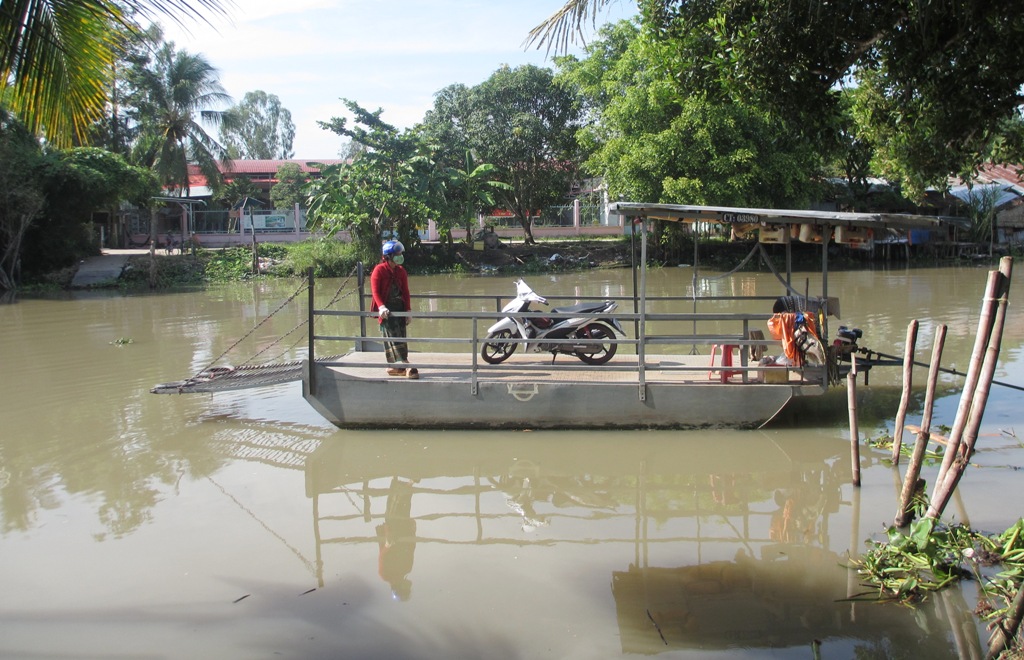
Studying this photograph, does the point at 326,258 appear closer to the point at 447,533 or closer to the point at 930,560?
the point at 447,533

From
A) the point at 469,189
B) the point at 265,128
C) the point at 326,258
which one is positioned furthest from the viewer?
the point at 265,128

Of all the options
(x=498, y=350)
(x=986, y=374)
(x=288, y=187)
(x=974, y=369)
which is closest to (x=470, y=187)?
(x=288, y=187)

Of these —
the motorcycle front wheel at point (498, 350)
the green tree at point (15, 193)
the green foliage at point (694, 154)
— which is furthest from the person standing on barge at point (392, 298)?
the green tree at point (15, 193)

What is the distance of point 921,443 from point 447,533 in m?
3.21

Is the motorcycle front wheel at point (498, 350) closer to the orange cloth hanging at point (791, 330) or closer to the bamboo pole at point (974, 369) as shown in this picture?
the orange cloth hanging at point (791, 330)

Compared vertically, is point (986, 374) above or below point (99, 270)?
below

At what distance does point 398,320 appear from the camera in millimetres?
8469

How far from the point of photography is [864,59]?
21.5ft

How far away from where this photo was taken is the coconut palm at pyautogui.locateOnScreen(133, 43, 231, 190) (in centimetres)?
3009

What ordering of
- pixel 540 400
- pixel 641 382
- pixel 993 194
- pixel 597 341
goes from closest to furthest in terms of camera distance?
pixel 641 382, pixel 540 400, pixel 597 341, pixel 993 194

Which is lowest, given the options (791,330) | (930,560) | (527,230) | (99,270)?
(930,560)

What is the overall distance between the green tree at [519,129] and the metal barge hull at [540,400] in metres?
23.5

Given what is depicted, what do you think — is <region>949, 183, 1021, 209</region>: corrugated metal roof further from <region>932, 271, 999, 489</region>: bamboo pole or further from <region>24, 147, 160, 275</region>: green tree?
<region>932, 271, 999, 489</region>: bamboo pole

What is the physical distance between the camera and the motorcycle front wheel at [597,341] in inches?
354
